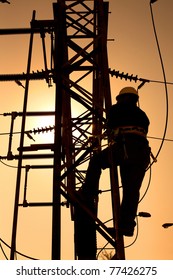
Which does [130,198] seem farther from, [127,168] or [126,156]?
[126,156]

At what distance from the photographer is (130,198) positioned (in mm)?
4840

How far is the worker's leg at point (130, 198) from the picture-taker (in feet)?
15.9

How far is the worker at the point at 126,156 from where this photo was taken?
4887 millimetres

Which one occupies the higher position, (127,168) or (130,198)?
(127,168)

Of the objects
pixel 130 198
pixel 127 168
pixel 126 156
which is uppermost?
pixel 126 156

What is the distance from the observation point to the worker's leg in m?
4.84

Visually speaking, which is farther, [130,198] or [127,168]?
[127,168]

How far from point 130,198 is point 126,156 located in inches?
20.9

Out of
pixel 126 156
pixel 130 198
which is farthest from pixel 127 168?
pixel 130 198

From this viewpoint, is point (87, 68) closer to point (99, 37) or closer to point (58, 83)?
Result: point (99, 37)

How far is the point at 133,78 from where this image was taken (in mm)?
7836
